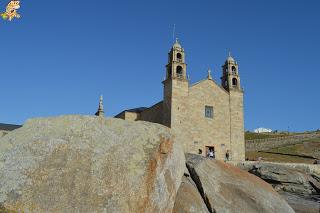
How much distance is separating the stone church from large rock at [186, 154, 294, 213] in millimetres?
28368

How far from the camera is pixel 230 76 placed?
1909 inches

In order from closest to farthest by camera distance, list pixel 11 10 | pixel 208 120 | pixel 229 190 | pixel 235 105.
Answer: pixel 11 10 → pixel 229 190 → pixel 208 120 → pixel 235 105

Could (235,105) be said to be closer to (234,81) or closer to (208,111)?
(234,81)

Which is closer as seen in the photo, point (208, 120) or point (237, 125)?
point (208, 120)

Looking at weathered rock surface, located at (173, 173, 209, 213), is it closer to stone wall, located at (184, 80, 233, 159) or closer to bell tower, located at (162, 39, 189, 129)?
bell tower, located at (162, 39, 189, 129)

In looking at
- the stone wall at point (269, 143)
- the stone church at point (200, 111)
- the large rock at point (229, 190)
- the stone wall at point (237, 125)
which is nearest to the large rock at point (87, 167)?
the large rock at point (229, 190)

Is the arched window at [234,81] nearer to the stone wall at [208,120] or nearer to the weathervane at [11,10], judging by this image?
the stone wall at [208,120]

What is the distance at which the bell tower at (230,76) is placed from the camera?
48156 millimetres

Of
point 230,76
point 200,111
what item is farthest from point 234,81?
point 200,111

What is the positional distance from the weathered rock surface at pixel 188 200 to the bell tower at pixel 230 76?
37430mm

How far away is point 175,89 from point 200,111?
4.04 metres

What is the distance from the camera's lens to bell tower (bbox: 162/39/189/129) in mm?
41750

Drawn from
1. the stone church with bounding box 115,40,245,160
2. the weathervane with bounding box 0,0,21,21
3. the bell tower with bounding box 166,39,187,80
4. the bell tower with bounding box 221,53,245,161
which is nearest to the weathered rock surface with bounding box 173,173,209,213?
the weathervane with bounding box 0,0,21,21

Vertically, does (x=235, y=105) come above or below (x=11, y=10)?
above
